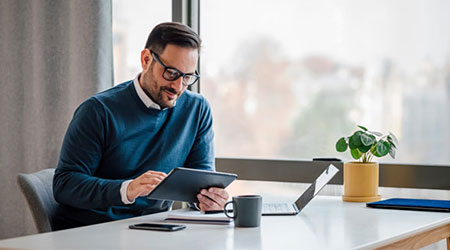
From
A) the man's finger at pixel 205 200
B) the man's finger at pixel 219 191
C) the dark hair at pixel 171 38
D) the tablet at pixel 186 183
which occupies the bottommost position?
the man's finger at pixel 205 200

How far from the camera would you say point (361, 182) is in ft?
8.35

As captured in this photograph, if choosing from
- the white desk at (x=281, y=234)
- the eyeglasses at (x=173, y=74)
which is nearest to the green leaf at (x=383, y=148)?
the white desk at (x=281, y=234)

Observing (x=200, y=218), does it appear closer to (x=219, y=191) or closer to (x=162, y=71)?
(x=219, y=191)

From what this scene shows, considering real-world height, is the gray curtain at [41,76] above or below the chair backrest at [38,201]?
above

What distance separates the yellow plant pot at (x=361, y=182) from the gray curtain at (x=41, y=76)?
127 cm

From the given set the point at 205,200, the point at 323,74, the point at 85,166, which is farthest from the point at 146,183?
the point at 323,74

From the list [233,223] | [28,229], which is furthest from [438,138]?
[28,229]

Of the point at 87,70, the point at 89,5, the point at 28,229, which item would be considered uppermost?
the point at 89,5

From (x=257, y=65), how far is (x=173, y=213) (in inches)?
45.9

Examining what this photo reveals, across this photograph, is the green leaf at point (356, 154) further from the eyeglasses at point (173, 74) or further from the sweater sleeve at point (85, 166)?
the sweater sleeve at point (85, 166)

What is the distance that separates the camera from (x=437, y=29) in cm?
275

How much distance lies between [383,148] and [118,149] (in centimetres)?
103

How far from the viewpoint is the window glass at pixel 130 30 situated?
3283 mm

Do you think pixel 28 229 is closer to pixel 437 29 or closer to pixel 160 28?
pixel 160 28
